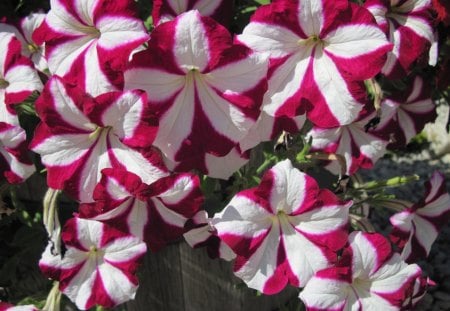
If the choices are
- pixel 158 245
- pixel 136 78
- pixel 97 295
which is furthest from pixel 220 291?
pixel 136 78

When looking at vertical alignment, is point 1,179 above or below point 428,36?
below

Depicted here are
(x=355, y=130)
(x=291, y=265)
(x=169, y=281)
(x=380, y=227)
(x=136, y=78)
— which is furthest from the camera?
(x=380, y=227)

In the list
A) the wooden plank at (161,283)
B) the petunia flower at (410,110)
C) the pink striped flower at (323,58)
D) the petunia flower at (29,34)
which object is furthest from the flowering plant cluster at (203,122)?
the wooden plank at (161,283)

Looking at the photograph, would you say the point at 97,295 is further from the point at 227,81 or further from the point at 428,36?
the point at 428,36

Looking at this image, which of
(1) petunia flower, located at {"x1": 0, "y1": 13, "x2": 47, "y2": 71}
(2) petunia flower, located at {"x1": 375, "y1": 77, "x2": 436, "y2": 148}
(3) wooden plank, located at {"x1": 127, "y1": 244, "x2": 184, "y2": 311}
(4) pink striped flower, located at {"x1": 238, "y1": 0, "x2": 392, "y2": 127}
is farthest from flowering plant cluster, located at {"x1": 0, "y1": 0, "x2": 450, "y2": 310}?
(3) wooden plank, located at {"x1": 127, "y1": 244, "x2": 184, "y2": 311}

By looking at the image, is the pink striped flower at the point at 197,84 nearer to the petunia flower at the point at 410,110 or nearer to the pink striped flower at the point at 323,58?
the pink striped flower at the point at 323,58

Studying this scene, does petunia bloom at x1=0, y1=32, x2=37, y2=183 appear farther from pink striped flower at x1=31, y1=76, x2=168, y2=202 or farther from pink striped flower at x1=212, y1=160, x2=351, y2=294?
pink striped flower at x1=212, y1=160, x2=351, y2=294

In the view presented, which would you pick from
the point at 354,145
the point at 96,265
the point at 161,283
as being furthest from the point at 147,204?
the point at 161,283

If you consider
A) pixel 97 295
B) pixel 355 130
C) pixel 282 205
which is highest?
pixel 282 205
